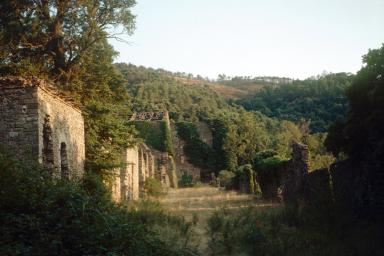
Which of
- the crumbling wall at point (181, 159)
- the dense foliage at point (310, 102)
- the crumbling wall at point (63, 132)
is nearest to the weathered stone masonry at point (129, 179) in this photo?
the crumbling wall at point (63, 132)

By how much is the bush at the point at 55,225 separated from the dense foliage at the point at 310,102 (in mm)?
47844

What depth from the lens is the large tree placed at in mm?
19016

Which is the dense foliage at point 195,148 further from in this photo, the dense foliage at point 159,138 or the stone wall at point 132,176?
the stone wall at point 132,176

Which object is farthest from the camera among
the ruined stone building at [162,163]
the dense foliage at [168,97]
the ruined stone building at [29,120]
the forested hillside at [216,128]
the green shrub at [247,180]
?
the dense foliage at [168,97]

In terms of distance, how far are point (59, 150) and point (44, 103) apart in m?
1.78

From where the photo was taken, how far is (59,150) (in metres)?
13.5

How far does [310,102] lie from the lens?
66.6 meters

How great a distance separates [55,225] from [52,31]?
14.3 m

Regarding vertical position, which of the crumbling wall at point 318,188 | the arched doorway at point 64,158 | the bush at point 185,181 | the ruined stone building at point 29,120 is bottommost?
the bush at point 185,181

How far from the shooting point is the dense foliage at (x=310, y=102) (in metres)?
59.3

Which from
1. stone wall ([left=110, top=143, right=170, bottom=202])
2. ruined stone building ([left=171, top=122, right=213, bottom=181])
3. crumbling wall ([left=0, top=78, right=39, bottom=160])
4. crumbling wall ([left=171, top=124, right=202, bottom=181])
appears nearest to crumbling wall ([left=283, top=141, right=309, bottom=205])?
stone wall ([left=110, top=143, right=170, bottom=202])

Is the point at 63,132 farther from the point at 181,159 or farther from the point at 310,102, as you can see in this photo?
the point at 310,102

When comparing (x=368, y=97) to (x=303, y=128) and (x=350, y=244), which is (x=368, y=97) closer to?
(x=350, y=244)

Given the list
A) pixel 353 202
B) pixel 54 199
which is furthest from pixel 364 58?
pixel 54 199
